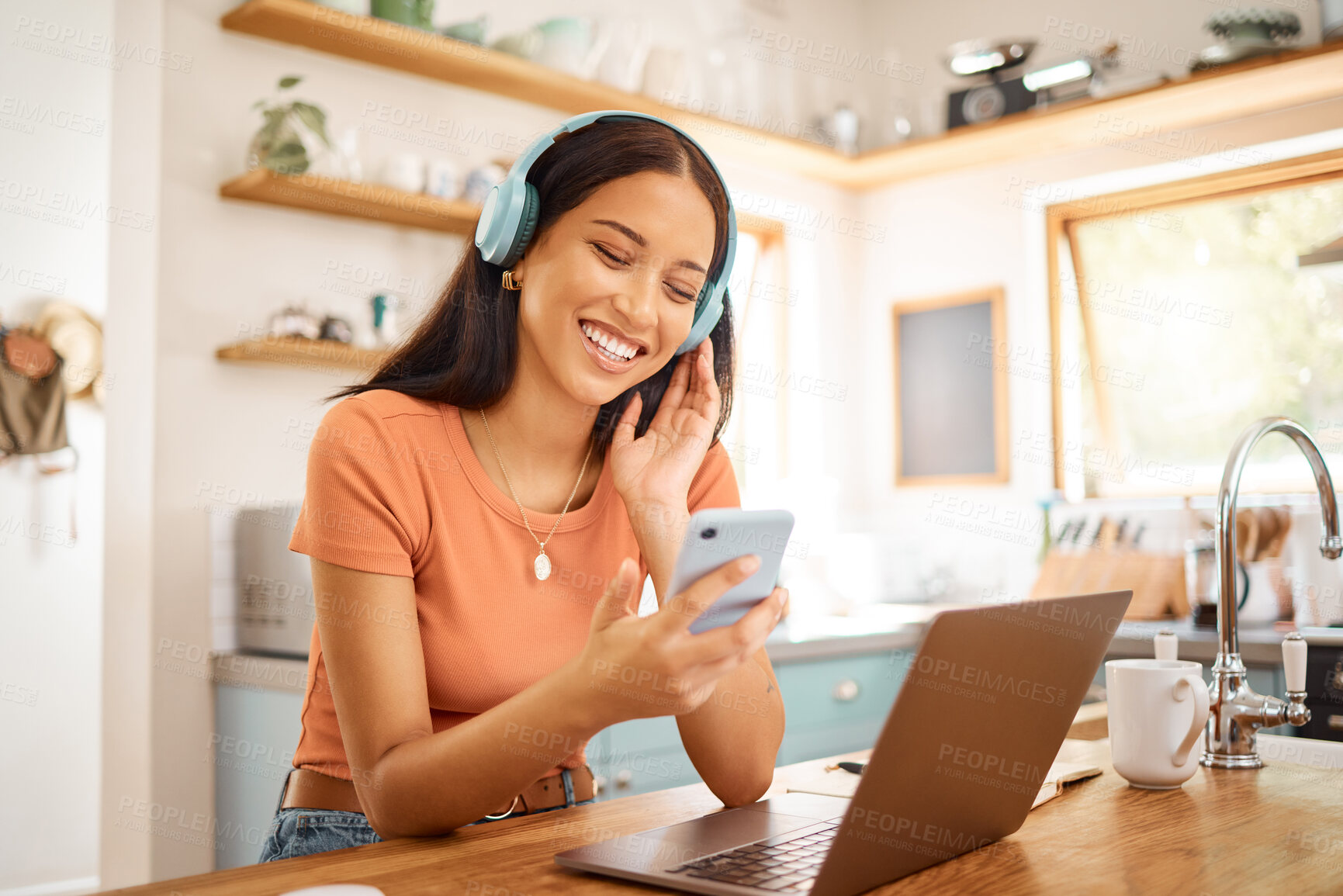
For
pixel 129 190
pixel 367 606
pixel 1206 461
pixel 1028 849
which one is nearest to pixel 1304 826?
pixel 1028 849

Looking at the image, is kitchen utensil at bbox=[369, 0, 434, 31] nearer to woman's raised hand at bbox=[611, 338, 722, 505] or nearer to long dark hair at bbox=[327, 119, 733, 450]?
long dark hair at bbox=[327, 119, 733, 450]

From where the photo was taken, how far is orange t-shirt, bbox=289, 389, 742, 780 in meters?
1.12


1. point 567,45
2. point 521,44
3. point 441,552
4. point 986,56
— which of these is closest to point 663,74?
point 567,45

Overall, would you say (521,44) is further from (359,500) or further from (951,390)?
(359,500)

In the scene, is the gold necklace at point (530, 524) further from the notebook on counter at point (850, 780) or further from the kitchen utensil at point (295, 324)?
the kitchen utensil at point (295, 324)

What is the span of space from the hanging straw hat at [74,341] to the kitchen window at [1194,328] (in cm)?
299

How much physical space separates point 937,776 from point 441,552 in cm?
62

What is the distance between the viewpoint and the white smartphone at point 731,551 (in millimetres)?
744

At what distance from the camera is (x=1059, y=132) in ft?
12.0

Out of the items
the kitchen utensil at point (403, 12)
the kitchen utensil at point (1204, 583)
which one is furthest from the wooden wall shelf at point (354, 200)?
the kitchen utensil at point (1204, 583)

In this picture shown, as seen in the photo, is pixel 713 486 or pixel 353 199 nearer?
pixel 713 486

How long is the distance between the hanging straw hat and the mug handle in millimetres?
2208

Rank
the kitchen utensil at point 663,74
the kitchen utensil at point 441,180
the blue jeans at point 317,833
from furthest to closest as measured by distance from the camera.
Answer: the kitchen utensil at point 663,74, the kitchen utensil at point 441,180, the blue jeans at point 317,833

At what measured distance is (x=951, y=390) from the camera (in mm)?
4176
